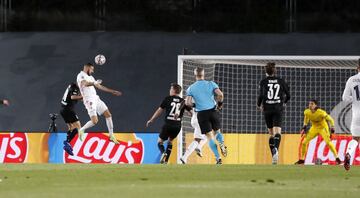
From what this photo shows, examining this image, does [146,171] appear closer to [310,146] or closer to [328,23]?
[310,146]

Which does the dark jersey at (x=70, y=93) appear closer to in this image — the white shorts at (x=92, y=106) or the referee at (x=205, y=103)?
the white shorts at (x=92, y=106)

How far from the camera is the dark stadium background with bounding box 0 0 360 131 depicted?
3259 cm

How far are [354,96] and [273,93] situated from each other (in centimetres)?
228

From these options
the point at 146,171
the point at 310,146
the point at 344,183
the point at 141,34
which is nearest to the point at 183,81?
the point at 310,146

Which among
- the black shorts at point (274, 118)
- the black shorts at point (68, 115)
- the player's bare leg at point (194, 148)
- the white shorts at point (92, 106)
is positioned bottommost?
the player's bare leg at point (194, 148)

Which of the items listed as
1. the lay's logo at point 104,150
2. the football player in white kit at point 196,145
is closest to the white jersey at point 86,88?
the football player in white kit at point 196,145

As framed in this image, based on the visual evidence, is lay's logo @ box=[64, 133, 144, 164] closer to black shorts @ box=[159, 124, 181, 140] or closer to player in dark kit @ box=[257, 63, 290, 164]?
black shorts @ box=[159, 124, 181, 140]

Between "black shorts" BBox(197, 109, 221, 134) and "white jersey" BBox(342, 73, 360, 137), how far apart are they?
313 cm

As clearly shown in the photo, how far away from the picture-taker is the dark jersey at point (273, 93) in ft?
63.3

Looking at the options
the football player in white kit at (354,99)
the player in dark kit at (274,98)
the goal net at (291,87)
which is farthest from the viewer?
the goal net at (291,87)

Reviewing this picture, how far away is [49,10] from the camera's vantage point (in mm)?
33750

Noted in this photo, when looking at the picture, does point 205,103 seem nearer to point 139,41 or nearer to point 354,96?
point 354,96

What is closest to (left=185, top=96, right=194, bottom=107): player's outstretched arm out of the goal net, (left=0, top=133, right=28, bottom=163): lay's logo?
(left=0, top=133, right=28, bottom=163): lay's logo

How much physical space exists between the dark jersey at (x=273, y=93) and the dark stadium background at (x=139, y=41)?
13.2 meters
